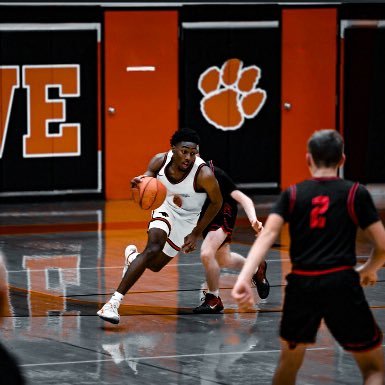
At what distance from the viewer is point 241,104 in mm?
24484

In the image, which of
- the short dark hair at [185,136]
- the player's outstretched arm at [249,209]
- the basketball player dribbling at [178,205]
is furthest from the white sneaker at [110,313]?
the short dark hair at [185,136]

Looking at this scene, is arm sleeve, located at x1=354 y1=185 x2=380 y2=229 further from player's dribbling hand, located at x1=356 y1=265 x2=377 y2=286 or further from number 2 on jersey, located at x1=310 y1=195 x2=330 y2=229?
player's dribbling hand, located at x1=356 y1=265 x2=377 y2=286

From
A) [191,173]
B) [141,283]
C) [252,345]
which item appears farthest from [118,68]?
[252,345]

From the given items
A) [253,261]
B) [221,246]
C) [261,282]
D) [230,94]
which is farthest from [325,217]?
[230,94]

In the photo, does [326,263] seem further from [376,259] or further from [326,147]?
[326,147]

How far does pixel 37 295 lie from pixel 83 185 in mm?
9498

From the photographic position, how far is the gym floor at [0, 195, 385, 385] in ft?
34.4

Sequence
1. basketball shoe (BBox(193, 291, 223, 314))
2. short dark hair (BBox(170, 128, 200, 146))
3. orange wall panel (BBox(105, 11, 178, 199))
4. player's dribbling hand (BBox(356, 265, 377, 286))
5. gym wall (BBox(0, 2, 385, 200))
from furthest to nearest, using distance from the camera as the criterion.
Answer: orange wall panel (BBox(105, 11, 178, 199)), gym wall (BBox(0, 2, 385, 200)), basketball shoe (BBox(193, 291, 223, 314)), short dark hair (BBox(170, 128, 200, 146)), player's dribbling hand (BBox(356, 265, 377, 286))

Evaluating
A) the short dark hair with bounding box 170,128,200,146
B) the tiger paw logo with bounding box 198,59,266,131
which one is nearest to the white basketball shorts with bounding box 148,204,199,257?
the short dark hair with bounding box 170,128,200,146

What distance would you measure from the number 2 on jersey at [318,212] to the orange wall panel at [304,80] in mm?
16504

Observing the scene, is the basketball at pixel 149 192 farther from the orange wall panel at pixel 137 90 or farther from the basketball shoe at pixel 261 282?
the orange wall panel at pixel 137 90

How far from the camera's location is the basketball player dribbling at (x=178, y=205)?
12.8 m

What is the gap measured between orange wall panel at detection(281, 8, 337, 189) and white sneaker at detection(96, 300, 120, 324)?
12834 millimetres

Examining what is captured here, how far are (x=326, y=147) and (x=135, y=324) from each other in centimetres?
490
